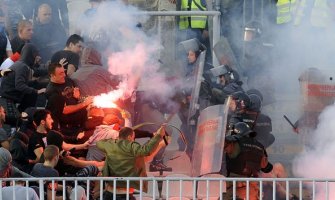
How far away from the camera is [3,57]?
18.5 metres

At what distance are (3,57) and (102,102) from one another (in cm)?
220

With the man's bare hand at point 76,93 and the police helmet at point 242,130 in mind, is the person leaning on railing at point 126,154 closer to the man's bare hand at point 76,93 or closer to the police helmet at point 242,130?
the police helmet at point 242,130

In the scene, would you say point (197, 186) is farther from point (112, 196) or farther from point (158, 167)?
point (158, 167)

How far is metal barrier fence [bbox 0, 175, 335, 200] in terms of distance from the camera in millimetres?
13891

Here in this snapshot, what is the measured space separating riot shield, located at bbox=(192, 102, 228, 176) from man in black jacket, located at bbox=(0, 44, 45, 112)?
222 cm

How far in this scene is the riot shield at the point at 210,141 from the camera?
15.8 metres

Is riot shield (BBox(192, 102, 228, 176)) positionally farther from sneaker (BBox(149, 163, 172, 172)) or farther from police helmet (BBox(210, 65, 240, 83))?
police helmet (BBox(210, 65, 240, 83))

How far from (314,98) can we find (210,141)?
167 cm

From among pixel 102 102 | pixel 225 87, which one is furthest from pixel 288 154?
pixel 102 102

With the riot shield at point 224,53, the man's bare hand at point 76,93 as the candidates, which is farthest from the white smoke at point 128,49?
the riot shield at point 224,53

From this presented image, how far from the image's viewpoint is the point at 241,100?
16656mm

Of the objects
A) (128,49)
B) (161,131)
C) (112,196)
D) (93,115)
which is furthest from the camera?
(128,49)

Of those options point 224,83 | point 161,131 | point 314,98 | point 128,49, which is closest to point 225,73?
point 224,83

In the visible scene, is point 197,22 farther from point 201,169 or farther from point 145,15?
Result: point 201,169
